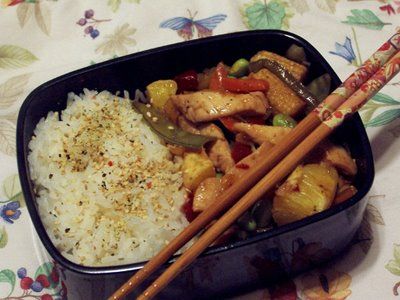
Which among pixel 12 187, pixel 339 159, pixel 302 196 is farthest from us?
pixel 12 187

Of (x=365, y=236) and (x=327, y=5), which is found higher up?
(x=327, y=5)

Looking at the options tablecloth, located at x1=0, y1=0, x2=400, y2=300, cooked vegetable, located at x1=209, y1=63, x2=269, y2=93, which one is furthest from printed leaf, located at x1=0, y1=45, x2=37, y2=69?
→ cooked vegetable, located at x1=209, y1=63, x2=269, y2=93

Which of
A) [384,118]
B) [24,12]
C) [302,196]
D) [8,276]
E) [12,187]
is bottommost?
[8,276]

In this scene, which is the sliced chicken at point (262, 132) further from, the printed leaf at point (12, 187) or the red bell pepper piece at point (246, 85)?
the printed leaf at point (12, 187)

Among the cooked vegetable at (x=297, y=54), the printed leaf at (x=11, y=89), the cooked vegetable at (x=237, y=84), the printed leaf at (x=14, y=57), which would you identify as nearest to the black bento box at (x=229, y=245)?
the cooked vegetable at (x=297, y=54)

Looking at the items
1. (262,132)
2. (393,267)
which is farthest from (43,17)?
(393,267)

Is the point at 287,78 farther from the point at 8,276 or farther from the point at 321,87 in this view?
the point at 8,276

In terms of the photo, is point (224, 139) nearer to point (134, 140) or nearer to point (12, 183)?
point (134, 140)
